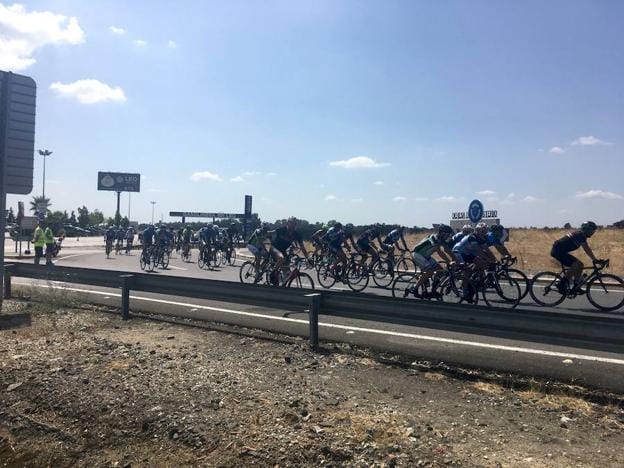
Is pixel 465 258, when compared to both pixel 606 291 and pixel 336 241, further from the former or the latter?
pixel 336 241

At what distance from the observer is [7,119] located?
9.26 metres

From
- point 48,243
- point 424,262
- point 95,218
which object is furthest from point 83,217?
point 424,262

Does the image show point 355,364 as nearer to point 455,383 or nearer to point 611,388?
point 455,383

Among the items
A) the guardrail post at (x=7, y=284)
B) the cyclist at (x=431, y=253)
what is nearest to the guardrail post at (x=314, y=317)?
the cyclist at (x=431, y=253)

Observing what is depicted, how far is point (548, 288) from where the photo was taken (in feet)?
38.5

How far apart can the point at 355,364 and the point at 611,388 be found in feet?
8.22

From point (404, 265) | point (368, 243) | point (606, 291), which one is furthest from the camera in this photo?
point (404, 265)

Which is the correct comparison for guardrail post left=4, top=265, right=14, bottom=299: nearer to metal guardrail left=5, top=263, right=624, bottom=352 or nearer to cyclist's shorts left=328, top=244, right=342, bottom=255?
metal guardrail left=5, top=263, right=624, bottom=352

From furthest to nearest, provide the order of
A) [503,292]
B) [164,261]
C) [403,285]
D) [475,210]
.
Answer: [164,261], [475,210], [403,285], [503,292]

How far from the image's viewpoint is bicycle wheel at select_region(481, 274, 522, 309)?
11641 mm

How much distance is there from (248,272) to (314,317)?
8.79m

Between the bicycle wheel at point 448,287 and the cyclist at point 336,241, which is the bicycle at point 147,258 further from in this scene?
the bicycle wheel at point 448,287

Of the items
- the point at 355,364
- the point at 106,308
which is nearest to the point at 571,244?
the point at 355,364

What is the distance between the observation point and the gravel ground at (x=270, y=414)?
3660mm
